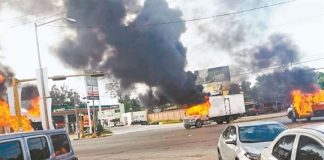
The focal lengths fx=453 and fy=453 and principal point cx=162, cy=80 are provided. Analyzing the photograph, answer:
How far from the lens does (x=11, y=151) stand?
7332 millimetres

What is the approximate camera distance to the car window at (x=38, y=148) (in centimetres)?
788

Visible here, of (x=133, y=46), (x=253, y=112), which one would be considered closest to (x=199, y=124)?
(x=133, y=46)

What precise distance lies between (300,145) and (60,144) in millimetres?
5421

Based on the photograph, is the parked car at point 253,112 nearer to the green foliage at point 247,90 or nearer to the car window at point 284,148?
the green foliage at point 247,90

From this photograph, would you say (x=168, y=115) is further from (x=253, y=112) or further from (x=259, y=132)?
(x=259, y=132)

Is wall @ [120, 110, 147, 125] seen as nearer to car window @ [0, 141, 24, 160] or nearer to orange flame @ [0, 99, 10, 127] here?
orange flame @ [0, 99, 10, 127]

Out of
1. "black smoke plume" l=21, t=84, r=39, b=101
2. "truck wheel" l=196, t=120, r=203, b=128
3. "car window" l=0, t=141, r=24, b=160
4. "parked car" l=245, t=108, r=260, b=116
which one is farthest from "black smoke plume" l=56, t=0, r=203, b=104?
"car window" l=0, t=141, r=24, b=160

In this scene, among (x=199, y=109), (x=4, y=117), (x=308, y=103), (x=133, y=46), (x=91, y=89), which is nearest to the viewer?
(x=4, y=117)

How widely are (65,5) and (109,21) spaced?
558 cm

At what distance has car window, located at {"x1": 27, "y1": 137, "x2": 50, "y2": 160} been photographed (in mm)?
7875

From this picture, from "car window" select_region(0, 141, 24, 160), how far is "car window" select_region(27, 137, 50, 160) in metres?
0.29

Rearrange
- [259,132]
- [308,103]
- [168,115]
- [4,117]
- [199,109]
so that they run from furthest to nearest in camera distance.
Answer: [168,115] < [199,109] < [308,103] < [4,117] < [259,132]

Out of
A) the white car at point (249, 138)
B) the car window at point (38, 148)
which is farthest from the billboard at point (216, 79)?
the car window at point (38, 148)

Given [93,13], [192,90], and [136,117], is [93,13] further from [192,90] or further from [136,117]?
[136,117]
